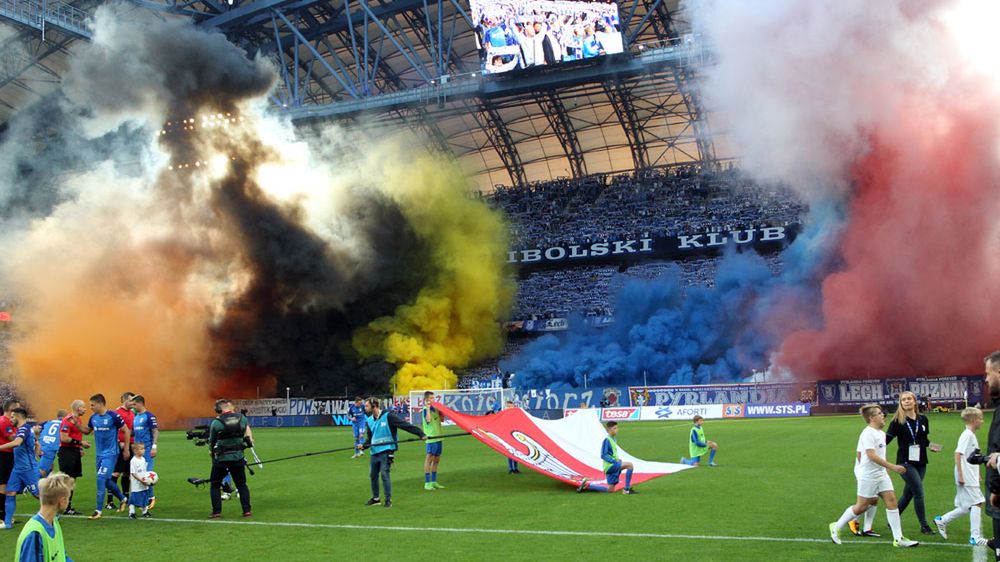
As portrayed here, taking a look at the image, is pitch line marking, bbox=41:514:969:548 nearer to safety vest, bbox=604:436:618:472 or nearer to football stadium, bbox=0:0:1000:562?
football stadium, bbox=0:0:1000:562

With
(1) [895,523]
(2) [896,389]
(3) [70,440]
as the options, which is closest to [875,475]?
(1) [895,523]

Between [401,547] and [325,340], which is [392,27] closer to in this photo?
[325,340]

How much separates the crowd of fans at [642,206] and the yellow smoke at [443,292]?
6.44m

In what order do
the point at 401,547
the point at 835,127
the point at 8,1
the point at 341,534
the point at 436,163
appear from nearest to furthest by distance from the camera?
the point at 401,547, the point at 341,534, the point at 835,127, the point at 8,1, the point at 436,163

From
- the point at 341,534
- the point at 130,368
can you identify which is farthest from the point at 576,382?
the point at 341,534

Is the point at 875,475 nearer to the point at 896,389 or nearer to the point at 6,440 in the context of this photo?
the point at 6,440

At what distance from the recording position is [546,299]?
6656 centimetres

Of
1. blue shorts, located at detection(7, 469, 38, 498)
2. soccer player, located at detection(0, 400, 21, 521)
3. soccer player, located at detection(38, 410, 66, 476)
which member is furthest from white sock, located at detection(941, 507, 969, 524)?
soccer player, located at detection(38, 410, 66, 476)

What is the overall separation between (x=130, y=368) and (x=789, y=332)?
3601 cm

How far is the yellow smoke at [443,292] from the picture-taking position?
5678 centimetres

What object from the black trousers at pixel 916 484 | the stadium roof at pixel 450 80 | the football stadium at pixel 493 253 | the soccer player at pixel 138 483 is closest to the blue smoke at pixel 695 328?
the football stadium at pixel 493 253

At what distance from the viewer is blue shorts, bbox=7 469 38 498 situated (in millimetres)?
14748

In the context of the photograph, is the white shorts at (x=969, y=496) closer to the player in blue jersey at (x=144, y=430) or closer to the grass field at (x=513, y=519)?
the grass field at (x=513, y=519)

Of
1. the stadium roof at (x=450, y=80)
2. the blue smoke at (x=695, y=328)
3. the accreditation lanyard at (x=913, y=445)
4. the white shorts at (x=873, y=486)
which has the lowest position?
the white shorts at (x=873, y=486)
